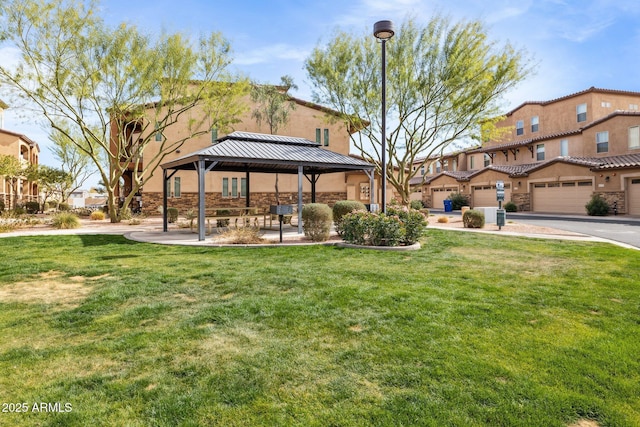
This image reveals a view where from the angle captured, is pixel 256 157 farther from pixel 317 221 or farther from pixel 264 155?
pixel 317 221

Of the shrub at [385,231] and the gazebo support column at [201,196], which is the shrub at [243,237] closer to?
the gazebo support column at [201,196]

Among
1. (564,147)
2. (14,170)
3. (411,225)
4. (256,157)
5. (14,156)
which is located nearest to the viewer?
(411,225)

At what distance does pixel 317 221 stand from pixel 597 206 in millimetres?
22558

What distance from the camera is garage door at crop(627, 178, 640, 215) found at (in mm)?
23945

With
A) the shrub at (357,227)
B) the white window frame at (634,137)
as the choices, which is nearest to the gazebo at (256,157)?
the shrub at (357,227)

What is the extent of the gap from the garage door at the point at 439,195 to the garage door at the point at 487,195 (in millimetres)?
3469

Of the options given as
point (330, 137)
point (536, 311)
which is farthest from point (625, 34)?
point (330, 137)

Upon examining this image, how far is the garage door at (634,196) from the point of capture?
78.6 feet

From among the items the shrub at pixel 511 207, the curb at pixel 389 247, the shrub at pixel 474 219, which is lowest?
the curb at pixel 389 247

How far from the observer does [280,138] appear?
1741 centimetres

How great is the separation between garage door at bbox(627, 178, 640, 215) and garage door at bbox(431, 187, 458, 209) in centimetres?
1666

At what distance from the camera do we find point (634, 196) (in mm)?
24156

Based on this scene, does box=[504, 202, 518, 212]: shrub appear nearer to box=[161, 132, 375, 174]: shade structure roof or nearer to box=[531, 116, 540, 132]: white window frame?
box=[531, 116, 540, 132]: white window frame

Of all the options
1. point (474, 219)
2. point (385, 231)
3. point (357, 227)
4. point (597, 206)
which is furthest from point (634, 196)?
point (357, 227)
